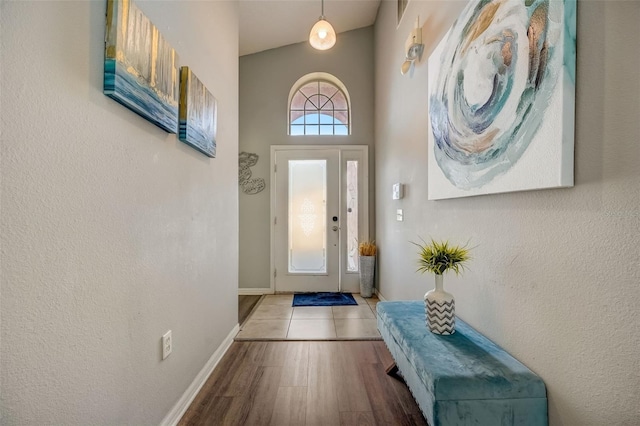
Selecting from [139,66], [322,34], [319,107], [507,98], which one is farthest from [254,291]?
[507,98]

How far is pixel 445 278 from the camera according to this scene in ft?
5.73

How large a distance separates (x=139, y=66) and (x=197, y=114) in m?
0.57

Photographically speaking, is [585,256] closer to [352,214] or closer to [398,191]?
[398,191]

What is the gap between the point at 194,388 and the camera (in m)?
1.67

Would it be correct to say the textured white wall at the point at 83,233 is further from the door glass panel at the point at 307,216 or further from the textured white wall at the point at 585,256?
the door glass panel at the point at 307,216

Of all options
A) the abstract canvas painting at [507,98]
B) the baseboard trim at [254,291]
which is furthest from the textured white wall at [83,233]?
the baseboard trim at [254,291]

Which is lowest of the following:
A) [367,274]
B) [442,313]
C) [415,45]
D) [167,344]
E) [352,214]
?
[367,274]

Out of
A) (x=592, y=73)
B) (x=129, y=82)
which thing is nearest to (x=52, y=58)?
(x=129, y=82)

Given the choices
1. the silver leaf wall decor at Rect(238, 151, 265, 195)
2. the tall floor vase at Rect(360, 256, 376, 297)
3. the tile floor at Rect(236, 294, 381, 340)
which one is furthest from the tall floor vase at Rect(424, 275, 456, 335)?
the silver leaf wall decor at Rect(238, 151, 265, 195)

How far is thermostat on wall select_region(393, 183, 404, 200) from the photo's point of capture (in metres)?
2.63

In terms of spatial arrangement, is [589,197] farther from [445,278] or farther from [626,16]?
[445,278]

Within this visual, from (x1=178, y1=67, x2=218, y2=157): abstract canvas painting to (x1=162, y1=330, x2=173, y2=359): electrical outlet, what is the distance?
3.23 feet

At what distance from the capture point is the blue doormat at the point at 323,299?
341 centimetres

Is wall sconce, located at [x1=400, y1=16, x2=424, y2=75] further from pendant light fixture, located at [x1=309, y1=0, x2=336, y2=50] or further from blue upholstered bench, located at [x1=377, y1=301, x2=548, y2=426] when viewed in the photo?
blue upholstered bench, located at [x1=377, y1=301, x2=548, y2=426]
